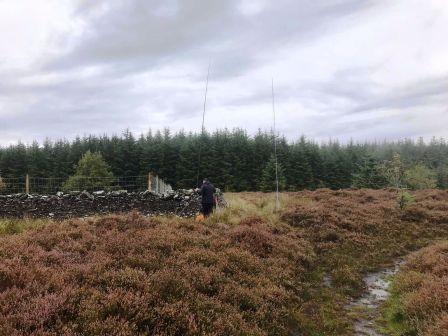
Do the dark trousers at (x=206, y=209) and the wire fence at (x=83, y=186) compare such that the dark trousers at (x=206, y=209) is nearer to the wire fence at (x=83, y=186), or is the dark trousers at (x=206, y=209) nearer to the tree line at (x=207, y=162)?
the wire fence at (x=83, y=186)

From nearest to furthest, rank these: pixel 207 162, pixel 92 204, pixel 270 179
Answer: pixel 92 204 → pixel 270 179 → pixel 207 162

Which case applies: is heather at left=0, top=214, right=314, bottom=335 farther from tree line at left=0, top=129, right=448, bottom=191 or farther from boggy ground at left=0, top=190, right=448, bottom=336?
tree line at left=0, top=129, right=448, bottom=191

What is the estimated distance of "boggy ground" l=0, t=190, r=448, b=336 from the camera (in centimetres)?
628

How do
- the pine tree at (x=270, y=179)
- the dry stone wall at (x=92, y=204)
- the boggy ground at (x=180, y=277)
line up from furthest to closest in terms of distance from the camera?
1. the pine tree at (x=270, y=179)
2. the dry stone wall at (x=92, y=204)
3. the boggy ground at (x=180, y=277)

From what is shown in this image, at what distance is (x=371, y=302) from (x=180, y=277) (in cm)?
563

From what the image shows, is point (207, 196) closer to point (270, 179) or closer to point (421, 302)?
point (421, 302)

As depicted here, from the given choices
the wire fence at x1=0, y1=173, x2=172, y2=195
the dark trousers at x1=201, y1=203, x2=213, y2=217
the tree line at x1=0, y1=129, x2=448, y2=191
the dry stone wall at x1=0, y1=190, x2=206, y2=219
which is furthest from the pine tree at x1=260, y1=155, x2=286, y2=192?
the dark trousers at x1=201, y1=203, x2=213, y2=217

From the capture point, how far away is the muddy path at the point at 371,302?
8.72m

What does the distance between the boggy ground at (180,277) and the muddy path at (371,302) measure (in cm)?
27

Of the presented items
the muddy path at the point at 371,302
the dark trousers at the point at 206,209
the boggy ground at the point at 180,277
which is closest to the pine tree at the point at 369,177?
the boggy ground at the point at 180,277

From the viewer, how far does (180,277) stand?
8242 millimetres

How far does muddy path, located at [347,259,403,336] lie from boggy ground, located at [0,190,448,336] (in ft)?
0.89

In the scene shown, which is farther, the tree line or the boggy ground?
the tree line

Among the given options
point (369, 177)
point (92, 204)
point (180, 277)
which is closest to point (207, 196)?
point (92, 204)
